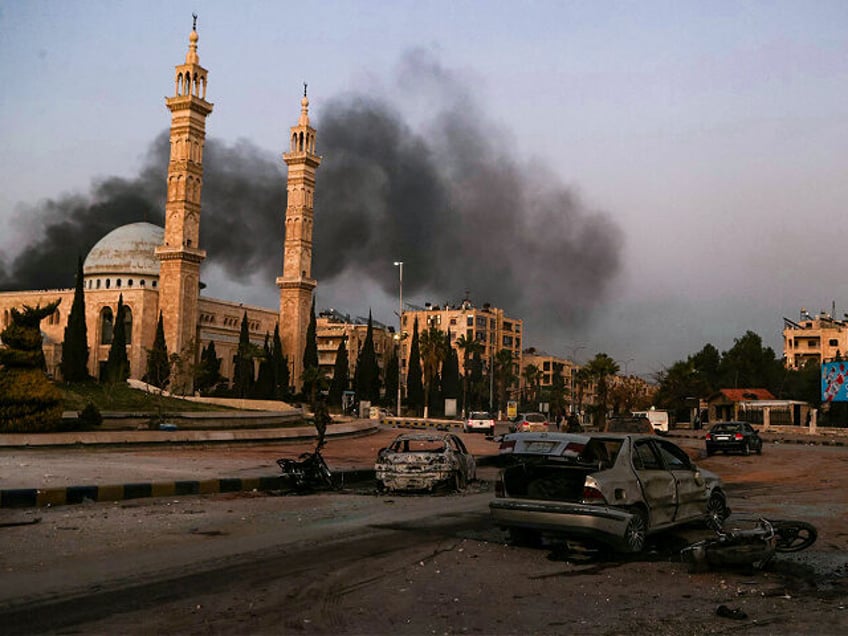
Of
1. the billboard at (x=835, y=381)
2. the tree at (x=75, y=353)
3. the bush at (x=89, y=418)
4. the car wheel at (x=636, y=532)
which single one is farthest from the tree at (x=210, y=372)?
the car wheel at (x=636, y=532)

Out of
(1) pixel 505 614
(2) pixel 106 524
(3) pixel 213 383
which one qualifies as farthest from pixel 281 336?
(1) pixel 505 614

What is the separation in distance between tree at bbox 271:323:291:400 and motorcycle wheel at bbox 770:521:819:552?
252 feet

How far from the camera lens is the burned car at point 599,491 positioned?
9.41m

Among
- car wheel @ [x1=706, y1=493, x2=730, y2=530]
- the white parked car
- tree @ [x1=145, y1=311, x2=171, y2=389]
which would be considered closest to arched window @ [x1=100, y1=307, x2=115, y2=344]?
tree @ [x1=145, y1=311, x2=171, y2=389]

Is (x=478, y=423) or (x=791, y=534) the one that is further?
(x=478, y=423)

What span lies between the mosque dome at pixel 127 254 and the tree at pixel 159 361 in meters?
22.6

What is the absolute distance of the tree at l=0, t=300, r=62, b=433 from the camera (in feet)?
92.5

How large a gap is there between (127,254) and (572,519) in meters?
98.7

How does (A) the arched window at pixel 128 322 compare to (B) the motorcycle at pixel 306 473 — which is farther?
(A) the arched window at pixel 128 322

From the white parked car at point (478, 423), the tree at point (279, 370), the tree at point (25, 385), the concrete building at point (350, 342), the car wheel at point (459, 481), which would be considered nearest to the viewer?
the car wheel at point (459, 481)

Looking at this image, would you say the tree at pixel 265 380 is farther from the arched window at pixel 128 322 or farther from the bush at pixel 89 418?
the bush at pixel 89 418

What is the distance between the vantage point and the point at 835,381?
67.5 m

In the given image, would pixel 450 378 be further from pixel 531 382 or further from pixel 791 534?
pixel 791 534

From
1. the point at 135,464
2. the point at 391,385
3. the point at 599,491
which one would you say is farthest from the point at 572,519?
the point at 391,385
